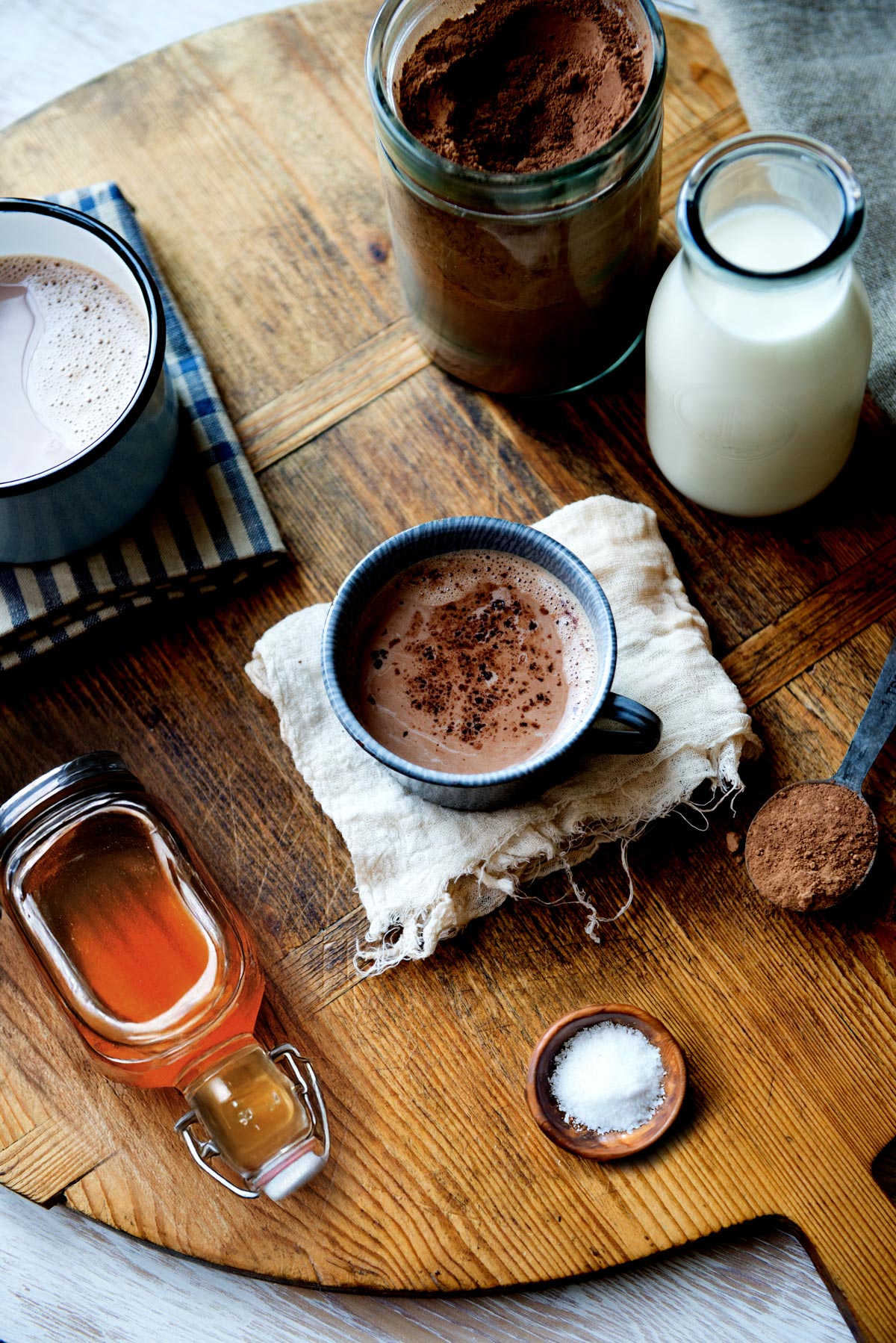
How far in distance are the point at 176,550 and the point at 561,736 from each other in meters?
0.39

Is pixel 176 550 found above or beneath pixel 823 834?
above

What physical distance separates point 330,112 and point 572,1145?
99cm

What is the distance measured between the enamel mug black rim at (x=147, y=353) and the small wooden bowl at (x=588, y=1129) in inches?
→ 23.1

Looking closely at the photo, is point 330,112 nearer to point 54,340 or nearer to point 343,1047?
point 54,340

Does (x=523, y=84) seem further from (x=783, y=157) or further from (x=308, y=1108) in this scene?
(x=308, y=1108)

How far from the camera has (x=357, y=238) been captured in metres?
1.10

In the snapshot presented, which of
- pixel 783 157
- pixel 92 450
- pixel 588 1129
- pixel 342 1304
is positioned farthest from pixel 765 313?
pixel 342 1304

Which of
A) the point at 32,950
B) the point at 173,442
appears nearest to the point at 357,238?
the point at 173,442

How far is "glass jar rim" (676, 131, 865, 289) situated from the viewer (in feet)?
2.47

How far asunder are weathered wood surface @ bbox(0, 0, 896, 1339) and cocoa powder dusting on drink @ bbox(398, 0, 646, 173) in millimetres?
239

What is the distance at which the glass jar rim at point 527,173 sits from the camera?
2.64 feet

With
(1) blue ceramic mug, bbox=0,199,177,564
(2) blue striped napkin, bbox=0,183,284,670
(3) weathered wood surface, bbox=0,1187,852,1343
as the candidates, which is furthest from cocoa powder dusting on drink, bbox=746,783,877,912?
(1) blue ceramic mug, bbox=0,199,177,564

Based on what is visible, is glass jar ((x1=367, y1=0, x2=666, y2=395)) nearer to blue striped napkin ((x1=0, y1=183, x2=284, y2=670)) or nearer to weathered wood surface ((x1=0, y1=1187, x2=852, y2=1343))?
blue striped napkin ((x1=0, y1=183, x2=284, y2=670))

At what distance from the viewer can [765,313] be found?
83 centimetres
